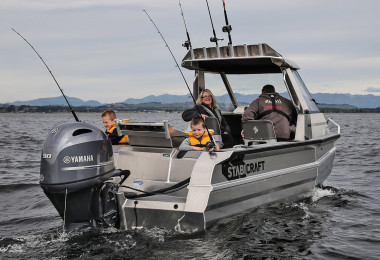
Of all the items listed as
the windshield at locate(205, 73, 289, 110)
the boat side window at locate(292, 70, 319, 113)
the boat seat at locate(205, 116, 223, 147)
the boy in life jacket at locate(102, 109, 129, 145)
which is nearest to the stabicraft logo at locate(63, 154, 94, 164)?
the boy in life jacket at locate(102, 109, 129, 145)

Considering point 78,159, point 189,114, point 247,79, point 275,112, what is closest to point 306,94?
point 275,112

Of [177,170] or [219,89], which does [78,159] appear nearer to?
[177,170]

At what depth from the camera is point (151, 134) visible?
567 cm

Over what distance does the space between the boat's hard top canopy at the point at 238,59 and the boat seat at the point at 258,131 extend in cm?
91

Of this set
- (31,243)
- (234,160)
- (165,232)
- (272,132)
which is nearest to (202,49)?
(272,132)

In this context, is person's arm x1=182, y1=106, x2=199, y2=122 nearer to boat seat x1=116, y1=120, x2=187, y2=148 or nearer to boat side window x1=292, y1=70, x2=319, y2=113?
boat seat x1=116, y1=120, x2=187, y2=148

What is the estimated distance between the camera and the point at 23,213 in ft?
24.2

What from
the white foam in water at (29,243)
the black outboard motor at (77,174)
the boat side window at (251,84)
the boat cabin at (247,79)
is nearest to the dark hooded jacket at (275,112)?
the boat cabin at (247,79)

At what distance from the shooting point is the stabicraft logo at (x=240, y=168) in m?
5.38

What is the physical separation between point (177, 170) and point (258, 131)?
1673 mm

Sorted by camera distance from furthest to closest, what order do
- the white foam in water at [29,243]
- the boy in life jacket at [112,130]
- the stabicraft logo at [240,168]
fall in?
the boy in life jacket at [112,130] < the stabicraft logo at [240,168] < the white foam in water at [29,243]

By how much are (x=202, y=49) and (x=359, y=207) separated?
3510mm

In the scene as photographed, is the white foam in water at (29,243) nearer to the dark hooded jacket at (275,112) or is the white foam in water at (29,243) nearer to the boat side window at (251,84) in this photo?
the dark hooded jacket at (275,112)

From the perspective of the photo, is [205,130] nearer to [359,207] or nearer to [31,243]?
[31,243]
